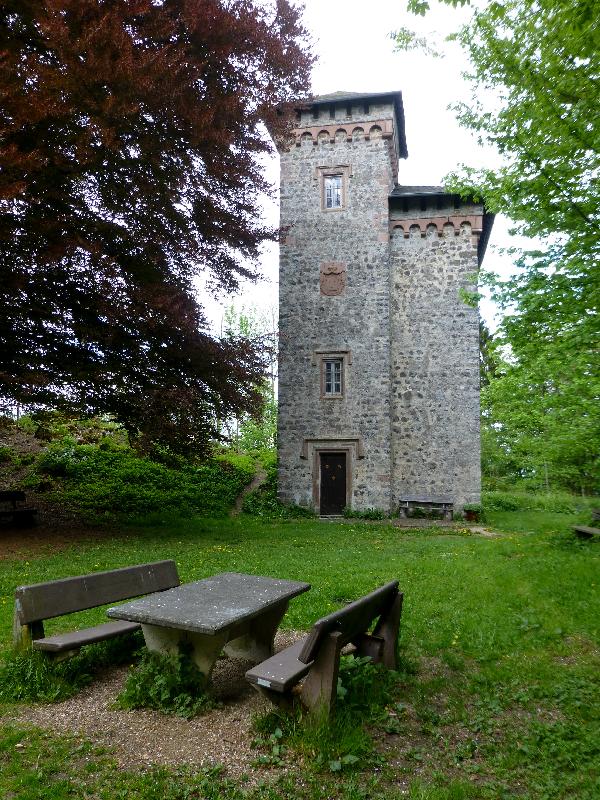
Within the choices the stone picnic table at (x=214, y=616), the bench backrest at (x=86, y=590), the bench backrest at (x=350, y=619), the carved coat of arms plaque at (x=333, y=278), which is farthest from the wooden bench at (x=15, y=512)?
the carved coat of arms plaque at (x=333, y=278)

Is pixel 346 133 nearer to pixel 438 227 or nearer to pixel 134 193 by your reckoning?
pixel 438 227

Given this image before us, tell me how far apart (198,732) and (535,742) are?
2102mm

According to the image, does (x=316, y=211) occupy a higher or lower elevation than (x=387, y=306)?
higher

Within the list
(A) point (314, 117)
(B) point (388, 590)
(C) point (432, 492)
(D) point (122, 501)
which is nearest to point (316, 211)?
(A) point (314, 117)

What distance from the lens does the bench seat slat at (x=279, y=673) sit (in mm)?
3279

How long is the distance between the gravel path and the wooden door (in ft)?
43.5

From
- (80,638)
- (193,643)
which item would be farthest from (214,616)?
(80,638)

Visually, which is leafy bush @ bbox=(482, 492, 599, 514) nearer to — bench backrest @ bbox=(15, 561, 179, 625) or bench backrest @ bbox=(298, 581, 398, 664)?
bench backrest @ bbox=(298, 581, 398, 664)

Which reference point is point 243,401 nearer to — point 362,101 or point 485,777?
point 485,777

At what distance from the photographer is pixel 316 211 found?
1841cm

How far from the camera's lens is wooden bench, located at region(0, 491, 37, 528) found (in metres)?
11.9

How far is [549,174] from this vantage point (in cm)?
634

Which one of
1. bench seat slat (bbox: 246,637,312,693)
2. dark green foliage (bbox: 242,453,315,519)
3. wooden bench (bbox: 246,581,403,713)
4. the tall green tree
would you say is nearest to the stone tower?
dark green foliage (bbox: 242,453,315,519)

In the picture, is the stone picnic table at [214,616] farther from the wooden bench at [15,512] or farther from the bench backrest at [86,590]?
the wooden bench at [15,512]
